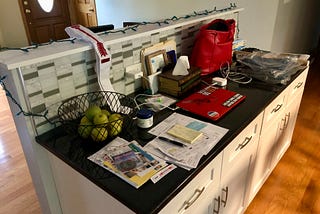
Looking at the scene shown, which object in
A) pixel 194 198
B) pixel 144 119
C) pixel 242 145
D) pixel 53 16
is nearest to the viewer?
pixel 194 198

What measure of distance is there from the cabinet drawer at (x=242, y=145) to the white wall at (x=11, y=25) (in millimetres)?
4411

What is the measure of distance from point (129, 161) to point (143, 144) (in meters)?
0.12

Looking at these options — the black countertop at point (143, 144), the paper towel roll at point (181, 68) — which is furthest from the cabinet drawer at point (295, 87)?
the paper towel roll at point (181, 68)

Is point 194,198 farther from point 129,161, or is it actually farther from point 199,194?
point 129,161

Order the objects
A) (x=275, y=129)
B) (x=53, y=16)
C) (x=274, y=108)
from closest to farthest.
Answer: (x=274, y=108)
(x=275, y=129)
(x=53, y=16)

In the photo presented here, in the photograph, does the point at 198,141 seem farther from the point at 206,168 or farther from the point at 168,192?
the point at 168,192

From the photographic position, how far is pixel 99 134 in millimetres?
946

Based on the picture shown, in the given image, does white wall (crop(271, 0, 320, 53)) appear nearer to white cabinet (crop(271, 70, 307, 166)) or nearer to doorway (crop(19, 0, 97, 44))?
white cabinet (crop(271, 70, 307, 166))

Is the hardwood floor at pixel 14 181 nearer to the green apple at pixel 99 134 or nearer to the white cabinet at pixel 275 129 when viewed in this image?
the green apple at pixel 99 134

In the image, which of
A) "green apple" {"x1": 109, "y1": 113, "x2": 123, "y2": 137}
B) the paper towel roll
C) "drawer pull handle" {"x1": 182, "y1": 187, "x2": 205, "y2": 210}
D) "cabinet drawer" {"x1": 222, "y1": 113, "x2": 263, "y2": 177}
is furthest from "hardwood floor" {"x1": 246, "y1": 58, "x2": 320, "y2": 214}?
"green apple" {"x1": 109, "y1": 113, "x2": 123, "y2": 137}

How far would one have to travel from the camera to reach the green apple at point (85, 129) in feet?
3.11

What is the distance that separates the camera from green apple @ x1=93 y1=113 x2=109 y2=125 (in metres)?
0.95

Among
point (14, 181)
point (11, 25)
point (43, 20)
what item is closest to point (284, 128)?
point (14, 181)

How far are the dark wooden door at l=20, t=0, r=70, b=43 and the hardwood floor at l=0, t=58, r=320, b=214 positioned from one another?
2.84 meters
